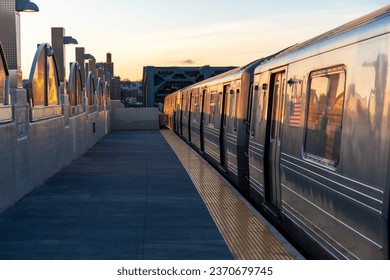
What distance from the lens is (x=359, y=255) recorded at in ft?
15.9

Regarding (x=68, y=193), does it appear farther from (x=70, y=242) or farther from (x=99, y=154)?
(x=99, y=154)

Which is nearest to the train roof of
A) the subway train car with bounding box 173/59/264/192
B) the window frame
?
the window frame

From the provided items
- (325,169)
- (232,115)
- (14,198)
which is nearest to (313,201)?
(325,169)

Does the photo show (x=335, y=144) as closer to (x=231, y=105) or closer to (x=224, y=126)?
(x=231, y=105)

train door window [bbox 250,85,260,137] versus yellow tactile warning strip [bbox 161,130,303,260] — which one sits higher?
train door window [bbox 250,85,260,137]

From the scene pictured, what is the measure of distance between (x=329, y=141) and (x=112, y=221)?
4.03 metres

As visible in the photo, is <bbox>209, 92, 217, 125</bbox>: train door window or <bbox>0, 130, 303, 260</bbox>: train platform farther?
<bbox>209, 92, 217, 125</bbox>: train door window

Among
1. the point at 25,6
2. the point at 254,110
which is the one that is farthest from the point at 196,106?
the point at 254,110

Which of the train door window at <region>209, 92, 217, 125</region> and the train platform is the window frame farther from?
the train door window at <region>209, 92, 217, 125</region>

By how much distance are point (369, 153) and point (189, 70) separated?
85.1 meters

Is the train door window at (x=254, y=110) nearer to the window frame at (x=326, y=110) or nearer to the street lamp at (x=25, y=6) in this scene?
the window frame at (x=326, y=110)

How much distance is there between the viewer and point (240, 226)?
8.09m

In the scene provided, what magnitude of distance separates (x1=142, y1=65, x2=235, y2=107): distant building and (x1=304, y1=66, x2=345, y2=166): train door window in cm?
7374

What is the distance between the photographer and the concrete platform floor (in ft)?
22.3
